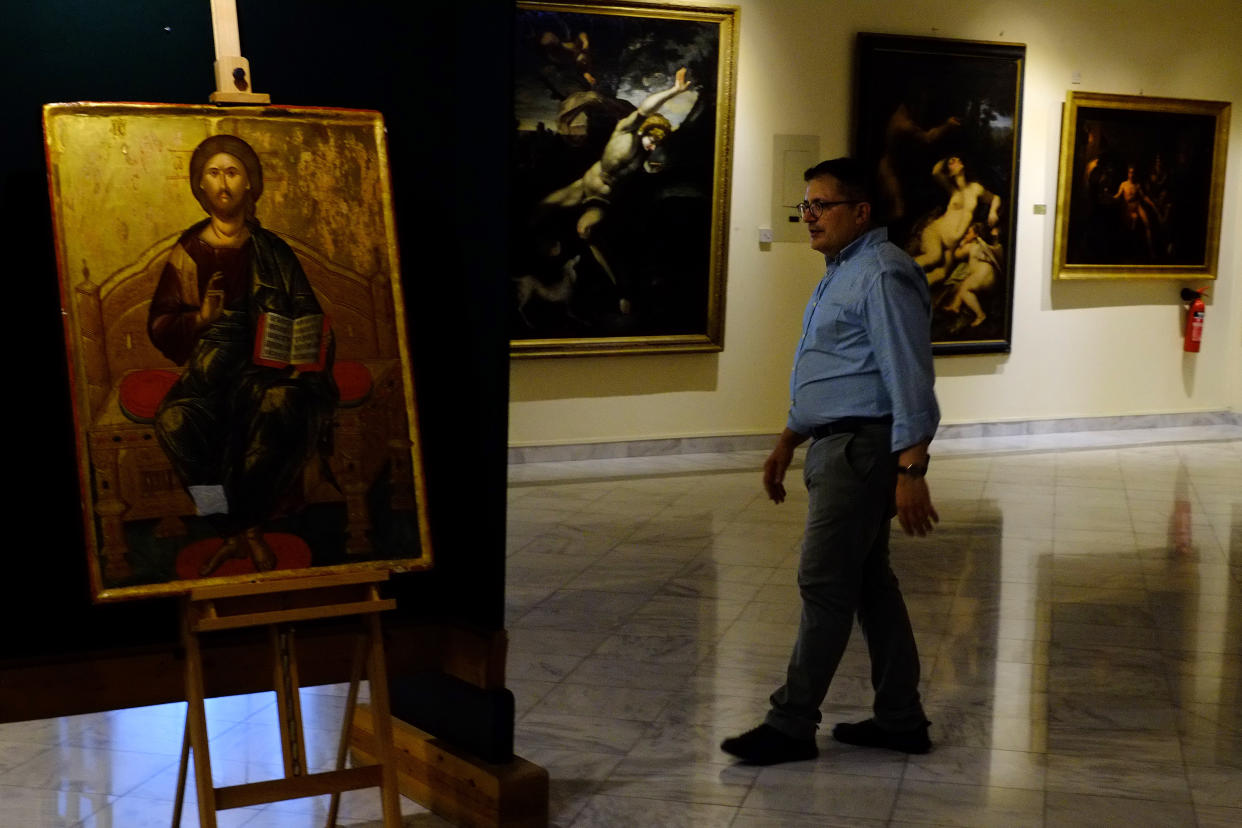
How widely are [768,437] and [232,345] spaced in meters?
8.33

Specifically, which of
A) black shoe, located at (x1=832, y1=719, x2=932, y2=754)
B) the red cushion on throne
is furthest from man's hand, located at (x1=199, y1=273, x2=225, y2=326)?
black shoe, located at (x1=832, y1=719, x2=932, y2=754)

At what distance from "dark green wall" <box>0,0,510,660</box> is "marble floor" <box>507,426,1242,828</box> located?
1.11 m

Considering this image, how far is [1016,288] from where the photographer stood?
41.5 feet

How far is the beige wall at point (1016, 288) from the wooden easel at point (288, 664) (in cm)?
696

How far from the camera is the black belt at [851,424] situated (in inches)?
174

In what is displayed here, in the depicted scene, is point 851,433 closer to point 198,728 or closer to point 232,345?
point 232,345

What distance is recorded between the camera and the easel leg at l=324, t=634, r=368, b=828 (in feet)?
12.4

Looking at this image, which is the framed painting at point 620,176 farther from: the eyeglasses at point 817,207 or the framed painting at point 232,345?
the framed painting at point 232,345

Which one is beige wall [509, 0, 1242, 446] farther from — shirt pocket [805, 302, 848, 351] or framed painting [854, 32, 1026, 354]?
shirt pocket [805, 302, 848, 351]

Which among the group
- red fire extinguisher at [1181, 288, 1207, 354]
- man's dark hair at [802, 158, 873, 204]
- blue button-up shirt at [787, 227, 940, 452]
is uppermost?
man's dark hair at [802, 158, 873, 204]

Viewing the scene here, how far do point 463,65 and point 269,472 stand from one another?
1286 mm

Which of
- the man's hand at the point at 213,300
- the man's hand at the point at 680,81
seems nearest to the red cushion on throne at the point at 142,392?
the man's hand at the point at 213,300

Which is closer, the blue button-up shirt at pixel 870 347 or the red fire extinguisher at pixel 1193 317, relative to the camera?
the blue button-up shirt at pixel 870 347

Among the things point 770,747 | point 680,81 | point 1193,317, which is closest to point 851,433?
point 770,747
